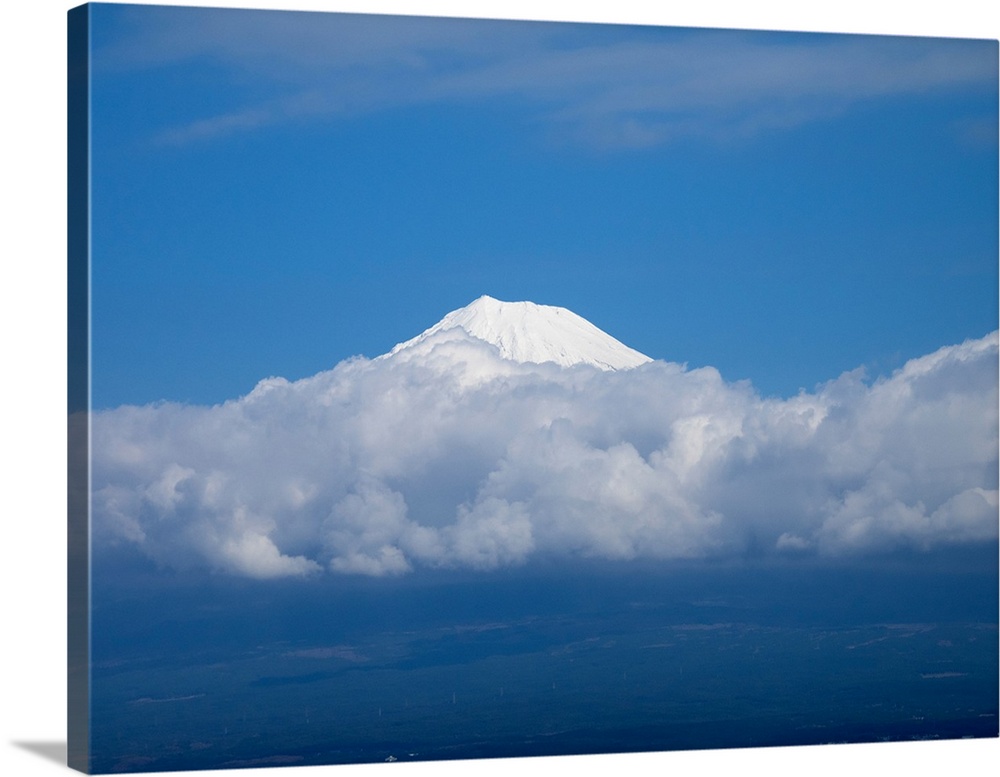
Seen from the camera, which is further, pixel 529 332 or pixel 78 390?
pixel 529 332

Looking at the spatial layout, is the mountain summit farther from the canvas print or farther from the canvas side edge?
the canvas side edge

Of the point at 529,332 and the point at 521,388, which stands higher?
the point at 529,332

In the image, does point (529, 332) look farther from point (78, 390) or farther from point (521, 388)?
point (78, 390)

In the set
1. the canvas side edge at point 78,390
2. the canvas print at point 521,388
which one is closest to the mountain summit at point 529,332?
the canvas print at point 521,388

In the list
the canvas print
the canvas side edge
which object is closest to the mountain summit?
the canvas print

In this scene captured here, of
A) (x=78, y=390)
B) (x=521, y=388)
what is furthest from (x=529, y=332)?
(x=78, y=390)

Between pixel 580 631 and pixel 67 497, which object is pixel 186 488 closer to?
pixel 67 497
